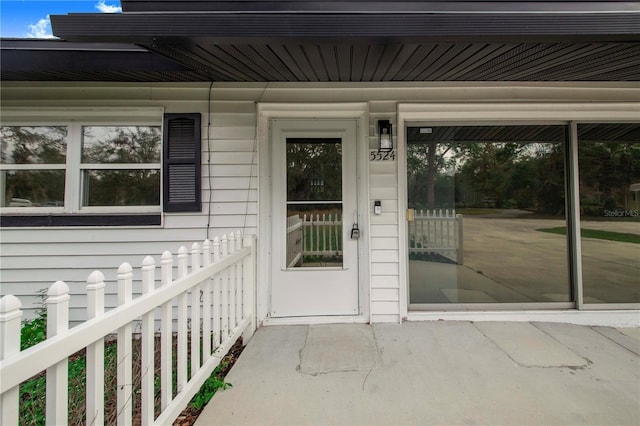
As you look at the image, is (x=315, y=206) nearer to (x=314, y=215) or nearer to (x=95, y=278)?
(x=314, y=215)

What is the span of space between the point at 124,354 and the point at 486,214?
3.17m

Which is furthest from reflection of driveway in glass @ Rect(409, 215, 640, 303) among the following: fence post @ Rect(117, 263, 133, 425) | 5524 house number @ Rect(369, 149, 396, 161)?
fence post @ Rect(117, 263, 133, 425)

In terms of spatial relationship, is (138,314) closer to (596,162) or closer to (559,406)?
(559,406)

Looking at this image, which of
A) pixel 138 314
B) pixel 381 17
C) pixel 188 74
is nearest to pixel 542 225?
pixel 381 17

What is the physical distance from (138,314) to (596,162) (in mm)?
4130

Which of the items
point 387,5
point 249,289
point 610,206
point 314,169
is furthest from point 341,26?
point 610,206

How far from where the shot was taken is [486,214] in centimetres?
303

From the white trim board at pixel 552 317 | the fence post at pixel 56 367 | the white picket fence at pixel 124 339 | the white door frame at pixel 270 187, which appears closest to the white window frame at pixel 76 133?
the white door frame at pixel 270 187

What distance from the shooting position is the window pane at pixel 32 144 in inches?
115

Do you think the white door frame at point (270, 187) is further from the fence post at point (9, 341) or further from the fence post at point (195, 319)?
the fence post at point (9, 341)

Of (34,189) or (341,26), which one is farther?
(34,189)

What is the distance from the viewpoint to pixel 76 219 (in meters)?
2.84

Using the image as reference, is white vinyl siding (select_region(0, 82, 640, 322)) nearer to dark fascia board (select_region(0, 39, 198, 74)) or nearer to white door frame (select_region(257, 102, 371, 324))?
white door frame (select_region(257, 102, 371, 324))

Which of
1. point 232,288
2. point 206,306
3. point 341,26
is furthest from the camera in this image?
point 232,288
